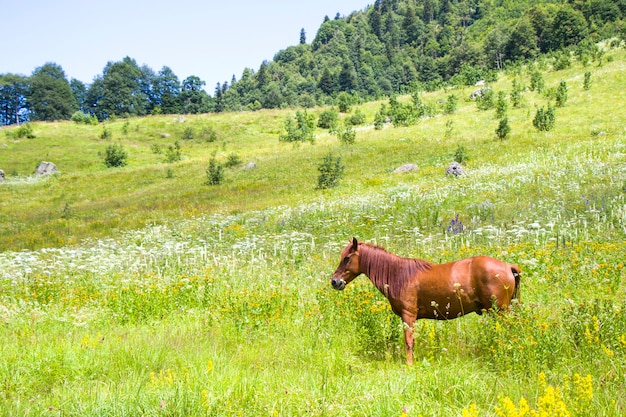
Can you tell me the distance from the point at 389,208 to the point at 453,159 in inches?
556

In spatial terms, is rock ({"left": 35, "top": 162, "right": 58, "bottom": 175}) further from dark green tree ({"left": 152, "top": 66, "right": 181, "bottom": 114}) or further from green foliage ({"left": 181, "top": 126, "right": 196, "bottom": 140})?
dark green tree ({"left": 152, "top": 66, "right": 181, "bottom": 114})

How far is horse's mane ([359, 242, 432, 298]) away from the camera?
17.2 ft

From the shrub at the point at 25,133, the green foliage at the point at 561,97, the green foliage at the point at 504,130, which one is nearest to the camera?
the green foliage at the point at 504,130

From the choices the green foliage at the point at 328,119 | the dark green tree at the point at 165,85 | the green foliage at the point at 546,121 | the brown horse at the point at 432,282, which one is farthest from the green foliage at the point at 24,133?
the dark green tree at the point at 165,85

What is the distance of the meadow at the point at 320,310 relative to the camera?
405 centimetres

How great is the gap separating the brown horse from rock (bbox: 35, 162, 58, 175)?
48729mm

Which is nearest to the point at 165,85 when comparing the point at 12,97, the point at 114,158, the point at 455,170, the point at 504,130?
the point at 12,97

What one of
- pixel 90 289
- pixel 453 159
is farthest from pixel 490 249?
pixel 453 159

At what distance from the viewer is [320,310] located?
6480 millimetres

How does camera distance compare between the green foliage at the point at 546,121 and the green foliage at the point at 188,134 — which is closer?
the green foliage at the point at 546,121

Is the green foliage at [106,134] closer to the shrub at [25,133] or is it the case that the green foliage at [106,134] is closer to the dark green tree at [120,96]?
the shrub at [25,133]

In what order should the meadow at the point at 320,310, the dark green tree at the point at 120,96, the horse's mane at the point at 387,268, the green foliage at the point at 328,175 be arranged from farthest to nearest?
the dark green tree at the point at 120,96, the green foliage at the point at 328,175, the horse's mane at the point at 387,268, the meadow at the point at 320,310

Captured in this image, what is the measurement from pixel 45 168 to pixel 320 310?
48.9 metres

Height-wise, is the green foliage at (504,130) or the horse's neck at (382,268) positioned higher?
the green foliage at (504,130)
